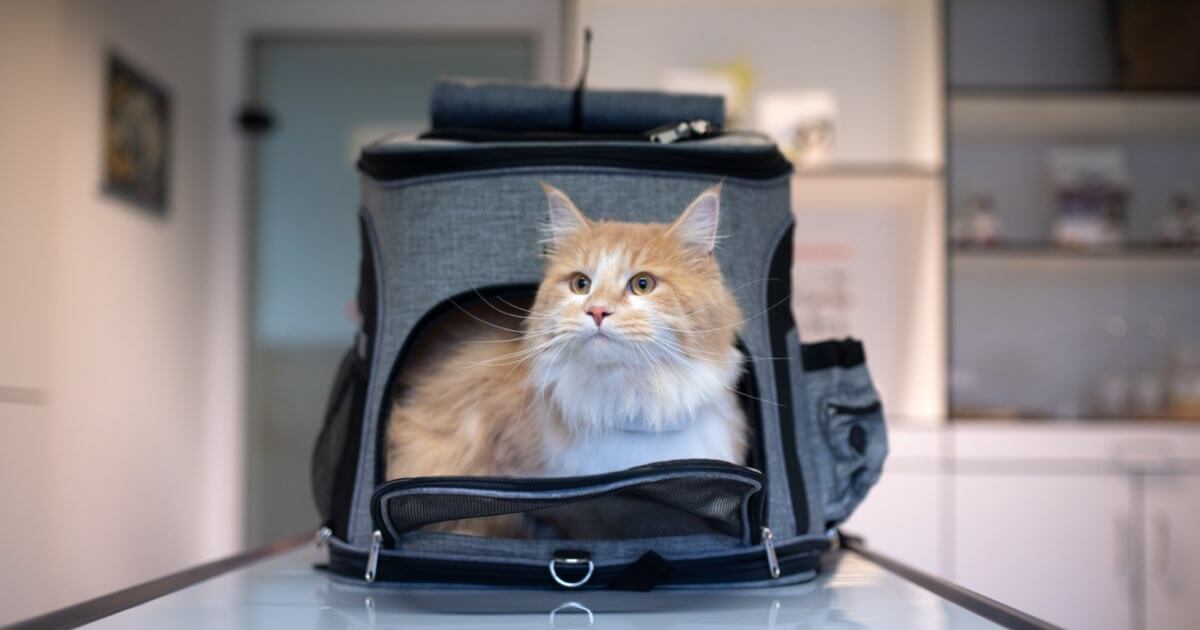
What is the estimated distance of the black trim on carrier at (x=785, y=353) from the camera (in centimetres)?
104

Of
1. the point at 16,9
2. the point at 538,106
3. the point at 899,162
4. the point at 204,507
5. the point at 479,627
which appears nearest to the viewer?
the point at 479,627

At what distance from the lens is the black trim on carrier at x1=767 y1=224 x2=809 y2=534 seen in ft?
3.42

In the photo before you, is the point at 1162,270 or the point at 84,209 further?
the point at 1162,270

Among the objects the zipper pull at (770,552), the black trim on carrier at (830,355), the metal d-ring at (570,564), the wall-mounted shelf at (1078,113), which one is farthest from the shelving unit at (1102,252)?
the metal d-ring at (570,564)

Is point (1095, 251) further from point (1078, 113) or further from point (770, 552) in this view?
point (770, 552)

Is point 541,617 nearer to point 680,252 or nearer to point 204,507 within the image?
point 680,252

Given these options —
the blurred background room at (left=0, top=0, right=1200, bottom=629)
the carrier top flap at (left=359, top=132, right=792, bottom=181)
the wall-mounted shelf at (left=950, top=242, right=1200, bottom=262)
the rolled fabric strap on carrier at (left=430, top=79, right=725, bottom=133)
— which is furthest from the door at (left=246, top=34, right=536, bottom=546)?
the carrier top flap at (left=359, top=132, right=792, bottom=181)

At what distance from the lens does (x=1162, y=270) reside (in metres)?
2.67

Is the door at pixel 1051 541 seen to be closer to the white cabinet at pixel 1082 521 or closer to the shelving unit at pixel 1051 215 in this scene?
the white cabinet at pixel 1082 521

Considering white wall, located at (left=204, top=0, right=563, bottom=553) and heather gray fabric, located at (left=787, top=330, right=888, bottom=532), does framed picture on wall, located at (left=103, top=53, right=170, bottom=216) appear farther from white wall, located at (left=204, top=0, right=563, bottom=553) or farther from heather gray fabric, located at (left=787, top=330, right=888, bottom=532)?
heather gray fabric, located at (left=787, top=330, right=888, bottom=532)

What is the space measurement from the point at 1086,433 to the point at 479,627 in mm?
1991

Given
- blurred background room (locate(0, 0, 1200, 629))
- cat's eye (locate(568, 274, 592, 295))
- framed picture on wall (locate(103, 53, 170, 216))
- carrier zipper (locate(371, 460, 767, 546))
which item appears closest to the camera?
carrier zipper (locate(371, 460, 767, 546))

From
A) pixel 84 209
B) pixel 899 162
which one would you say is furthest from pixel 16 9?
pixel 899 162

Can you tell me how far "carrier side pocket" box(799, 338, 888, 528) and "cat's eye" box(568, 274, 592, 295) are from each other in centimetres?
31
